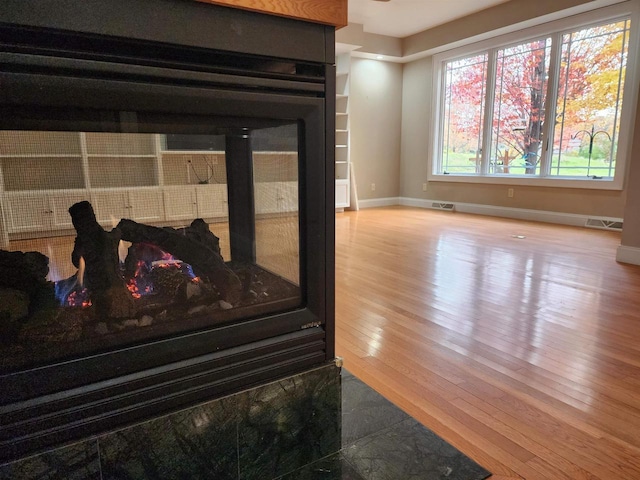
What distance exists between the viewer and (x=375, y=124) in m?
6.66

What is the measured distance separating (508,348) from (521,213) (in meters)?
4.15

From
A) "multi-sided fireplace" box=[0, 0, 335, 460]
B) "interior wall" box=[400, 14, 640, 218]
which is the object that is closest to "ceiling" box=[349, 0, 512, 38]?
"interior wall" box=[400, 14, 640, 218]

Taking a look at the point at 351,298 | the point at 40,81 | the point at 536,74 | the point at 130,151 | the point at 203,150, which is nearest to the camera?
the point at 40,81

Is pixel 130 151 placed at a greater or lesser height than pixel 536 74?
lesser

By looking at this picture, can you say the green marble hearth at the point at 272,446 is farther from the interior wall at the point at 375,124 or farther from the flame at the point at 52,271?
the interior wall at the point at 375,124

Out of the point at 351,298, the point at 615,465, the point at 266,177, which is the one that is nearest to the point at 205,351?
the point at 266,177

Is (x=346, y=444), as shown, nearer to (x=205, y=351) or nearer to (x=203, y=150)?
(x=205, y=351)

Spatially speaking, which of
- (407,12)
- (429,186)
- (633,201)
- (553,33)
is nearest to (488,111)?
(553,33)

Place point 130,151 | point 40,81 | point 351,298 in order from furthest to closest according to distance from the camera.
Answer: point 351,298 < point 130,151 < point 40,81

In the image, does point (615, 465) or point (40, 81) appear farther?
point (615, 465)

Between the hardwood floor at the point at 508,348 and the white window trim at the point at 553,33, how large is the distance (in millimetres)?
1495

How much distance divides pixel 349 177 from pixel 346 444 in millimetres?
5363

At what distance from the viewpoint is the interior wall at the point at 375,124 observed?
6402mm

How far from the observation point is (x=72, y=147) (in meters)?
0.78
